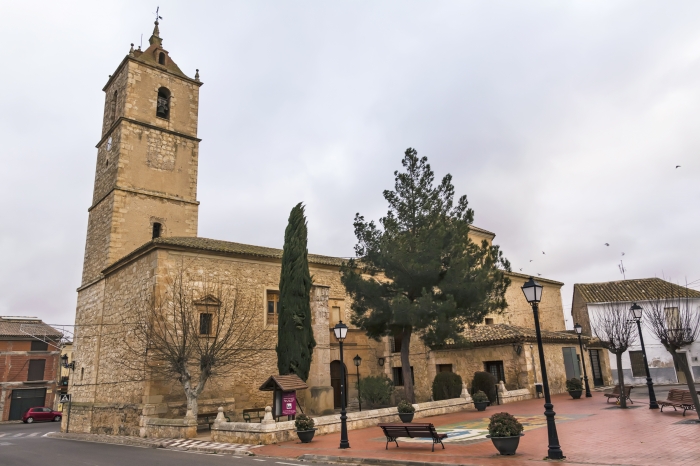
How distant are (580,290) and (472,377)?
16.5 meters

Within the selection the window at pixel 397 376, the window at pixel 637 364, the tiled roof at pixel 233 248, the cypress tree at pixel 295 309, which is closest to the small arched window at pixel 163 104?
the tiled roof at pixel 233 248

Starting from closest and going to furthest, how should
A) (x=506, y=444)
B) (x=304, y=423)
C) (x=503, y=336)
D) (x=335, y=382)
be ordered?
1. (x=506, y=444)
2. (x=304, y=423)
3. (x=503, y=336)
4. (x=335, y=382)

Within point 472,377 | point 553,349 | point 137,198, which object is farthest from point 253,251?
point 553,349

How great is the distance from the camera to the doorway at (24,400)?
40.1 meters

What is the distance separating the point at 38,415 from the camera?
123ft

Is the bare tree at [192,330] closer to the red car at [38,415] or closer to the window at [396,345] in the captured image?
the window at [396,345]

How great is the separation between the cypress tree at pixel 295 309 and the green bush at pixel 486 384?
7.93 m

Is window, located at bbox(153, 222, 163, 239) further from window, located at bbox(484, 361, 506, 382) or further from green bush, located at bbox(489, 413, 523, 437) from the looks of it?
green bush, located at bbox(489, 413, 523, 437)

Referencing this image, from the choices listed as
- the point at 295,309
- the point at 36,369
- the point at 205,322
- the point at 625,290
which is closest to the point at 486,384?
the point at 295,309

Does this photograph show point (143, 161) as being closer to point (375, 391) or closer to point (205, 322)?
point (205, 322)

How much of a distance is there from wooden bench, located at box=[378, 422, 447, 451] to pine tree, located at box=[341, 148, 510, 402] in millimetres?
6870

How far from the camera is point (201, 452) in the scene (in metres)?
13.7

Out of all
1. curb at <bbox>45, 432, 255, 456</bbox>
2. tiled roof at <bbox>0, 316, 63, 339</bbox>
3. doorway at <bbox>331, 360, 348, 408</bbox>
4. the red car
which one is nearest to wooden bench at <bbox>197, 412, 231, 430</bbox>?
curb at <bbox>45, 432, 255, 456</bbox>

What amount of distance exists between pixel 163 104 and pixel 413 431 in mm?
24612
